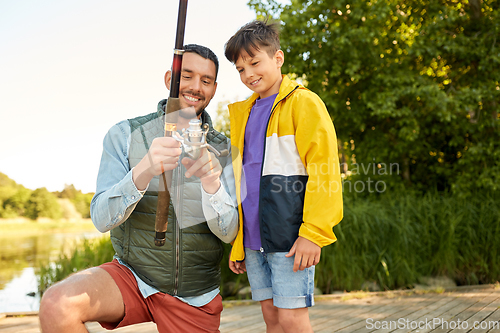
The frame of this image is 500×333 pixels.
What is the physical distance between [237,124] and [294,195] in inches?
20.5

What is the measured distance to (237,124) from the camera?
6.38ft

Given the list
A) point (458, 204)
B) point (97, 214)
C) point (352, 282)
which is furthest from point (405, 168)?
point (97, 214)

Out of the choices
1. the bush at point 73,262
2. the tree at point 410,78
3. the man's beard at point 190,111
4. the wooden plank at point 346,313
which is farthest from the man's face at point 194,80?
the tree at point 410,78

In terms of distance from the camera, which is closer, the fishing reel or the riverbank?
the fishing reel

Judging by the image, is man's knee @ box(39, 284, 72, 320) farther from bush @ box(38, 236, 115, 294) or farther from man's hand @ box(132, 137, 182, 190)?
bush @ box(38, 236, 115, 294)

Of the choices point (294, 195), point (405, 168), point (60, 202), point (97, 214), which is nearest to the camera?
point (97, 214)

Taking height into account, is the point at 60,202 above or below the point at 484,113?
below

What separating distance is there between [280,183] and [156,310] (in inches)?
29.8

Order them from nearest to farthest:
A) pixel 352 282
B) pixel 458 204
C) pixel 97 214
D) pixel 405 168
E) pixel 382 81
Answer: pixel 97 214 → pixel 352 282 → pixel 458 204 → pixel 382 81 → pixel 405 168

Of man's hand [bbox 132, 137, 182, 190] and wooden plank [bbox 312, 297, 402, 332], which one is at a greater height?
man's hand [bbox 132, 137, 182, 190]

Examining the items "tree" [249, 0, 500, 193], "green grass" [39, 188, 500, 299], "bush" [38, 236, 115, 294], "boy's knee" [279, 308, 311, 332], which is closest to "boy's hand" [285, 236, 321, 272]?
"boy's knee" [279, 308, 311, 332]

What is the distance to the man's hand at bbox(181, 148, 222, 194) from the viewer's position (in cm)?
140

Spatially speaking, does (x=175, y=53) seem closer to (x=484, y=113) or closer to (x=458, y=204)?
(x=458, y=204)

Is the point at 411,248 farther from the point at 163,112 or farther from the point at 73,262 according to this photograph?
the point at 73,262
